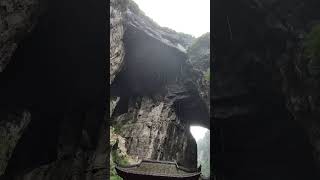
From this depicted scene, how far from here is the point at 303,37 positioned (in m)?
11.9

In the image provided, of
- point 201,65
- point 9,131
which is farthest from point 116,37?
point 9,131

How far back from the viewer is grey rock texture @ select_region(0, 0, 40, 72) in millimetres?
7824

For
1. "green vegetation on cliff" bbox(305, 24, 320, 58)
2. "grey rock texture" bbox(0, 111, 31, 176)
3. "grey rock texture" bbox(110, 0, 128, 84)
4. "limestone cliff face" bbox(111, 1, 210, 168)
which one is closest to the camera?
"grey rock texture" bbox(0, 111, 31, 176)

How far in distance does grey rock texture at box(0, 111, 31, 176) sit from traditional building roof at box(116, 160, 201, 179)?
11.5m

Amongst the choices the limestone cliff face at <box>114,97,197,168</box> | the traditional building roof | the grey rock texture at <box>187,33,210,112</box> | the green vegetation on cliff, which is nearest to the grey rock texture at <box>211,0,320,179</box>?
the green vegetation on cliff

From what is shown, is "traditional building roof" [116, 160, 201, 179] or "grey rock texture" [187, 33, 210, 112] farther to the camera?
"grey rock texture" [187, 33, 210, 112]

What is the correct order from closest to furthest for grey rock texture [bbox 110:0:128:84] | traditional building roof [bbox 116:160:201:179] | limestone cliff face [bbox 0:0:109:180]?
1. limestone cliff face [bbox 0:0:109:180]
2. traditional building roof [bbox 116:160:201:179]
3. grey rock texture [bbox 110:0:128:84]

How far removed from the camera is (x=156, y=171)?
20.7 meters

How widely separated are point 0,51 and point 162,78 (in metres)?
26.0

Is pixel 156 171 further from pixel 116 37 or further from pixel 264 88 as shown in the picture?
pixel 116 37

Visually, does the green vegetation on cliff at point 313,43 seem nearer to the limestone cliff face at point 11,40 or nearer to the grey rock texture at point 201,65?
the limestone cliff face at point 11,40

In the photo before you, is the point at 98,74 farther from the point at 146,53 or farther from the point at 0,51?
the point at 146,53

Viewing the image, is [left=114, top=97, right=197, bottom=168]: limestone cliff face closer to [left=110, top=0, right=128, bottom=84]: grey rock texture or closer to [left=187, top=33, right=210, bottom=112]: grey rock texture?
[left=187, top=33, right=210, bottom=112]: grey rock texture

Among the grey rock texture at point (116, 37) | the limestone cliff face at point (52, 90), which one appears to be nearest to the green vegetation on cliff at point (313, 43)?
the limestone cliff face at point (52, 90)
